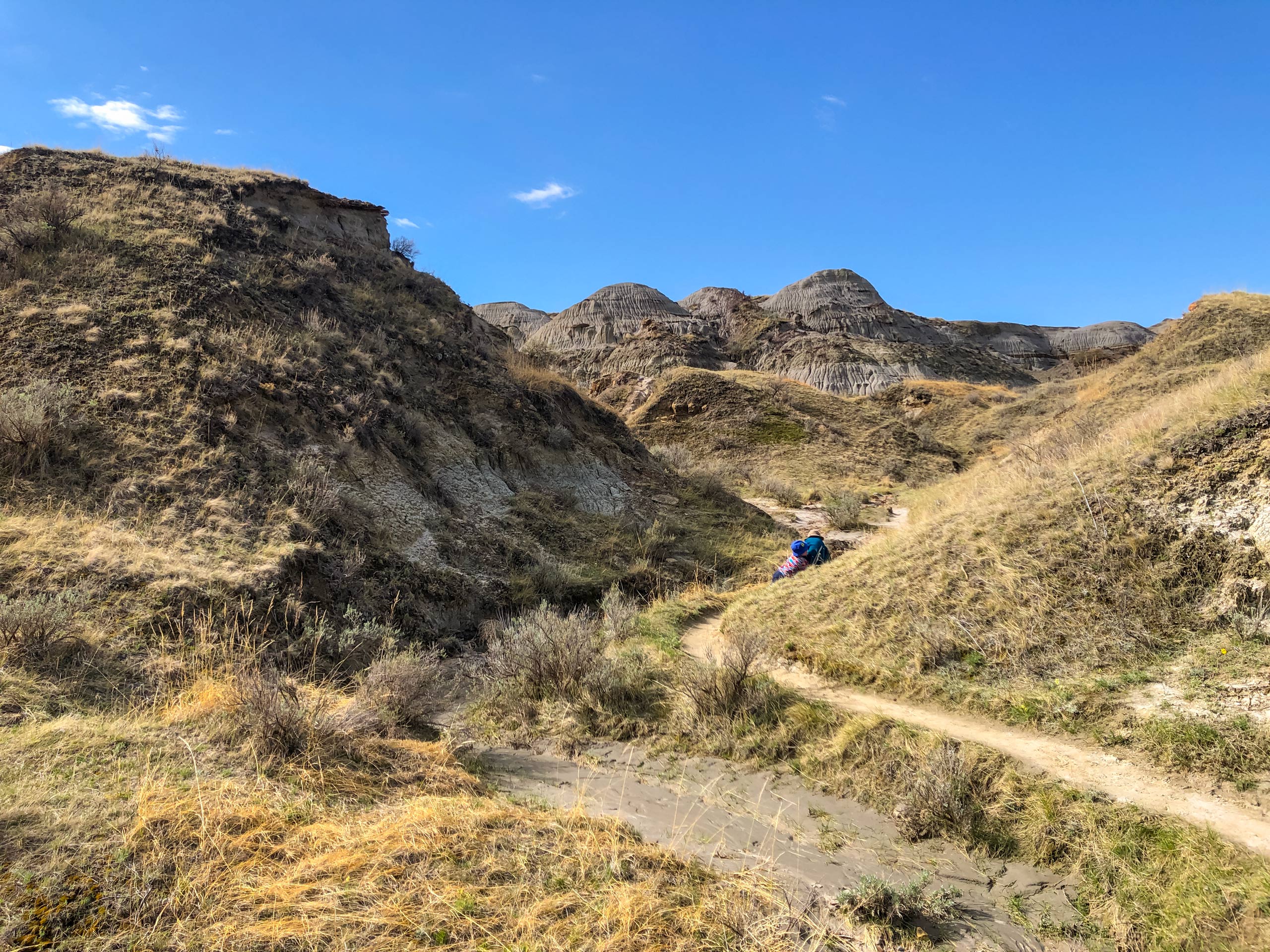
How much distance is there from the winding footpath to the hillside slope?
18.3 ft

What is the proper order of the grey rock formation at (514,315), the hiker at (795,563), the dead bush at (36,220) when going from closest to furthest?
the hiker at (795,563) < the dead bush at (36,220) < the grey rock formation at (514,315)

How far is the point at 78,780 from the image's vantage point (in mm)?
3961

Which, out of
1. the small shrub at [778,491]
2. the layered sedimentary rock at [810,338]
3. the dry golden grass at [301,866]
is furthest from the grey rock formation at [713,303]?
the dry golden grass at [301,866]

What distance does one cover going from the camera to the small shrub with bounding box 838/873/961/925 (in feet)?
11.7

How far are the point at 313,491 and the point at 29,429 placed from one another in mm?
3314

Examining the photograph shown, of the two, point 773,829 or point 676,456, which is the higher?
point 676,456

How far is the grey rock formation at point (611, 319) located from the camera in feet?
216

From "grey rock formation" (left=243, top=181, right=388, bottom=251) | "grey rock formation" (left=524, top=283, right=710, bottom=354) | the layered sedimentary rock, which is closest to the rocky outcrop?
the layered sedimentary rock

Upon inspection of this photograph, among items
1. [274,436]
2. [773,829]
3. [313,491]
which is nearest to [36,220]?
[274,436]

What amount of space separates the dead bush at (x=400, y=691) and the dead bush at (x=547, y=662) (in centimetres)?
88

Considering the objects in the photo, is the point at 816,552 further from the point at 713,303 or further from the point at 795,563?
the point at 713,303

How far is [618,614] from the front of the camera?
9.57 metres

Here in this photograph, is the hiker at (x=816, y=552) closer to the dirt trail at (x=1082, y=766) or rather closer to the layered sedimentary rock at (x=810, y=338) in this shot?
the dirt trail at (x=1082, y=766)

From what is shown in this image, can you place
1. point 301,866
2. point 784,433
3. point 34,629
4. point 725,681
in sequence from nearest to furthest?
point 301,866, point 34,629, point 725,681, point 784,433
